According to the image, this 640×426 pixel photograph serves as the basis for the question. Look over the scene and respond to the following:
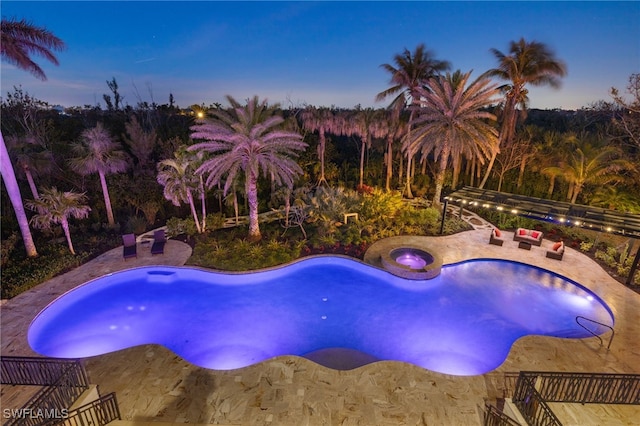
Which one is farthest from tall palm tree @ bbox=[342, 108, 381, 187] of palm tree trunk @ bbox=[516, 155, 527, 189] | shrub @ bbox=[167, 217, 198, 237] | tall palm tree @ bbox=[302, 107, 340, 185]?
shrub @ bbox=[167, 217, 198, 237]

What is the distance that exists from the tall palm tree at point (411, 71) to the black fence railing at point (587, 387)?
1522 centimetres

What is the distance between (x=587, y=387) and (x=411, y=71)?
63.9 ft

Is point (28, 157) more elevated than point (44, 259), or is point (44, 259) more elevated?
point (28, 157)

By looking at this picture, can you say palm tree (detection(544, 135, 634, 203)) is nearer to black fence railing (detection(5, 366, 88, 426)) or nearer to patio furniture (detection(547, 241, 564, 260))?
patio furniture (detection(547, 241, 564, 260))

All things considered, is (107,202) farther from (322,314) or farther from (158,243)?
(322,314)

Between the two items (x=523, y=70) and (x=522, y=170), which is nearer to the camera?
(x=523, y=70)

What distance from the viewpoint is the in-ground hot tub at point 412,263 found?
46.3 feet

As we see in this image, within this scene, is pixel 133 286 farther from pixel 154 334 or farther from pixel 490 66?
pixel 490 66

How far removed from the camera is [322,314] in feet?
39.8

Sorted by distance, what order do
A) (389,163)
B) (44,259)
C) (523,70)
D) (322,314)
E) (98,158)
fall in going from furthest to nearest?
1. (389,163)
2. (523,70)
3. (98,158)
4. (44,259)
5. (322,314)

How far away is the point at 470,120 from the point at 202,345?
1816 centimetres

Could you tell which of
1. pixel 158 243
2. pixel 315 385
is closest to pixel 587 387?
pixel 315 385

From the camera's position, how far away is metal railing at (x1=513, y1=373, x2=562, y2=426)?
6201mm

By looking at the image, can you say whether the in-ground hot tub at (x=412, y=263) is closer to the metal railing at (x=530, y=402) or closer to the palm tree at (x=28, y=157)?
the metal railing at (x=530, y=402)
